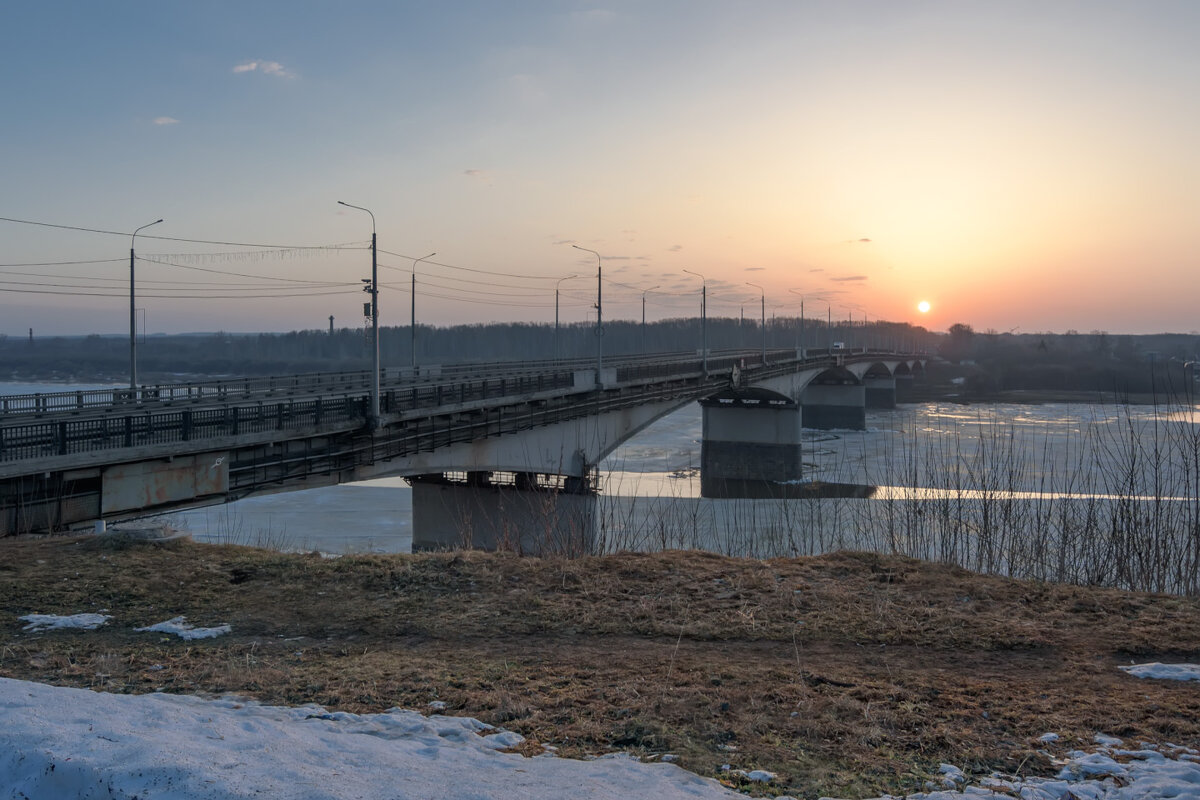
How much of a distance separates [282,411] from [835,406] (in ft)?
282

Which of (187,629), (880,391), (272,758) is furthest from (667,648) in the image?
(880,391)

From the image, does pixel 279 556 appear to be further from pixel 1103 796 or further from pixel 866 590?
pixel 1103 796

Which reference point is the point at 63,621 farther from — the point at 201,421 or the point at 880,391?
the point at 880,391

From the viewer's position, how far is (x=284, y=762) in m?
5.42

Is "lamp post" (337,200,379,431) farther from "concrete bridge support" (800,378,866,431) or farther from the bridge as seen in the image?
"concrete bridge support" (800,378,866,431)

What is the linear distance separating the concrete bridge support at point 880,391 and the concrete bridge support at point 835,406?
21540 millimetres

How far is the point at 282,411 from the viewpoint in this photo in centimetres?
2097

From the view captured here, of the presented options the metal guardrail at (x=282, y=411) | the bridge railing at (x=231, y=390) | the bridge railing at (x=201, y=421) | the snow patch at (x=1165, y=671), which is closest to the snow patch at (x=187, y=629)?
the metal guardrail at (x=282, y=411)

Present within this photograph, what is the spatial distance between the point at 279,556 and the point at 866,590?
899 cm

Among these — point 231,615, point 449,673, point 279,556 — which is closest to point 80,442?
point 279,556

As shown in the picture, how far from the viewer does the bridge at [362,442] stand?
16359 millimetres

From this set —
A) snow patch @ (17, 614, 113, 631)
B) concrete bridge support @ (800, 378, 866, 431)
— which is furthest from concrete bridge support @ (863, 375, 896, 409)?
snow patch @ (17, 614, 113, 631)

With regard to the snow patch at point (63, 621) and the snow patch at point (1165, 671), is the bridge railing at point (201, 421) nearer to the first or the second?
the snow patch at point (63, 621)

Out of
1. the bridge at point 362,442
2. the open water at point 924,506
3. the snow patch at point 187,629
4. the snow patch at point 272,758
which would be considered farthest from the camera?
the open water at point 924,506
